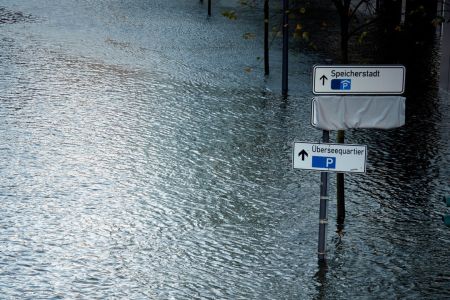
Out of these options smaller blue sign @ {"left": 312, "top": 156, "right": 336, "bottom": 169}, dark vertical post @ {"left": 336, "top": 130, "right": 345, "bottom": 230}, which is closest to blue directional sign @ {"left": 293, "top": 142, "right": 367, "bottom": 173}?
smaller blue sign @ {"left": 312, "top": 156, "right": 336, "bottom": 169}

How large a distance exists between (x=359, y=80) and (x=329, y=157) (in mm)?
945

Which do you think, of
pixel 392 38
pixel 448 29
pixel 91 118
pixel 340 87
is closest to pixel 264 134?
pixel 91 118

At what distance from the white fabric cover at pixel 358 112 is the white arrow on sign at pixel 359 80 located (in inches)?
3.6

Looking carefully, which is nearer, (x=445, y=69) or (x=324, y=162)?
A: (x=324, y=162)

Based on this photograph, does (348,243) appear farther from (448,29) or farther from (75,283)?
(448,29)

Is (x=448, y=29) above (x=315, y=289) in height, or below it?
above

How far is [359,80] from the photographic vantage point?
1009 centimetres

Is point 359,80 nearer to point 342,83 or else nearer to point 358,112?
point 342,83

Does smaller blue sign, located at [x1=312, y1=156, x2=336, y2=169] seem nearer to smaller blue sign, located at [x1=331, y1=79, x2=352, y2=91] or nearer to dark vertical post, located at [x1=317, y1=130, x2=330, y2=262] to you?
dark vertical post, located at [x1=317, y1=130, x2=330, y2=262]

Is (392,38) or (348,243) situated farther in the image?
(392,38)

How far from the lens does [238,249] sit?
10773 mm

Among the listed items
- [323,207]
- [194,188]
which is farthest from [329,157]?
[194,188]

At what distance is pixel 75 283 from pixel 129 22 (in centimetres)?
2163

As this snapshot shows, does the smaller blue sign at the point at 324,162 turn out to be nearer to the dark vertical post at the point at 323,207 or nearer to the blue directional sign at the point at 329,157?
the blue directional sign at the point at 329,157
